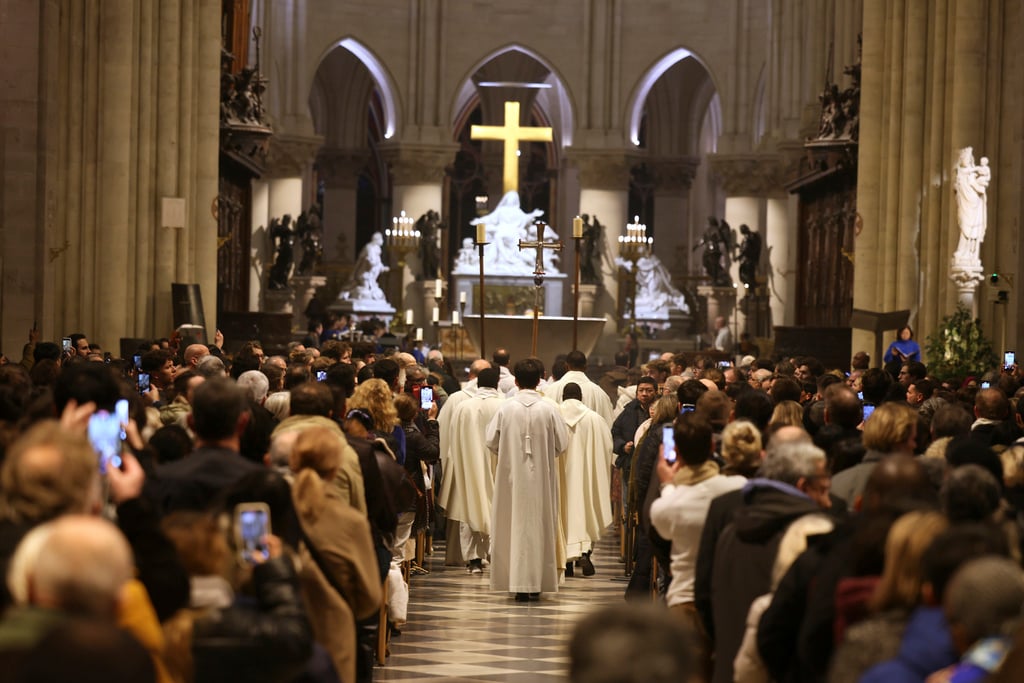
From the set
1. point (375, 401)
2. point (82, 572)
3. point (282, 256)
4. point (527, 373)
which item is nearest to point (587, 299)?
point (282, 256)

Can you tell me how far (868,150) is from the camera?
2400cm

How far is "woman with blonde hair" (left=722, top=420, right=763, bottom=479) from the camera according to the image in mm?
7164

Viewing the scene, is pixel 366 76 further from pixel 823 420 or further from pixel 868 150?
pixel 823 420

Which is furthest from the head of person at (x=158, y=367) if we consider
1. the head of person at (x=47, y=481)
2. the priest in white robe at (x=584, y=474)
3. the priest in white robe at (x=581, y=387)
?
the head of person at (x=47, y=481)

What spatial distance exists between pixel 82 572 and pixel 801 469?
10.7 ft

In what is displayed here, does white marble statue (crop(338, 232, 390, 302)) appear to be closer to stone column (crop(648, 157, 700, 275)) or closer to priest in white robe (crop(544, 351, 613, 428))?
stone column (crop(648, 157, 700, 275))

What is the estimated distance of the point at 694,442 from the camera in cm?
720

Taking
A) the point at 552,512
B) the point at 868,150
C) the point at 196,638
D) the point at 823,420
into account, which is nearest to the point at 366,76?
the point at 868,150

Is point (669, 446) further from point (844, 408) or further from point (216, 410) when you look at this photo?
point (216, 410)

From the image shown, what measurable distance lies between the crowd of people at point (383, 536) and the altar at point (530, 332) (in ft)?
35.4

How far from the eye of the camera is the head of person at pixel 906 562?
4516mm

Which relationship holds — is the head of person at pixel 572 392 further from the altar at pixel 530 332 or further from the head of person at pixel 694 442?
the altar at pixel 530 332

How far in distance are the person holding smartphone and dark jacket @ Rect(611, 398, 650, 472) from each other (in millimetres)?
6751

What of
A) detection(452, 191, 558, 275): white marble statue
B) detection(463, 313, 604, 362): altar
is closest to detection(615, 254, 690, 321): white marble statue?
detection(452, 191, 558, 275): white marble statue
